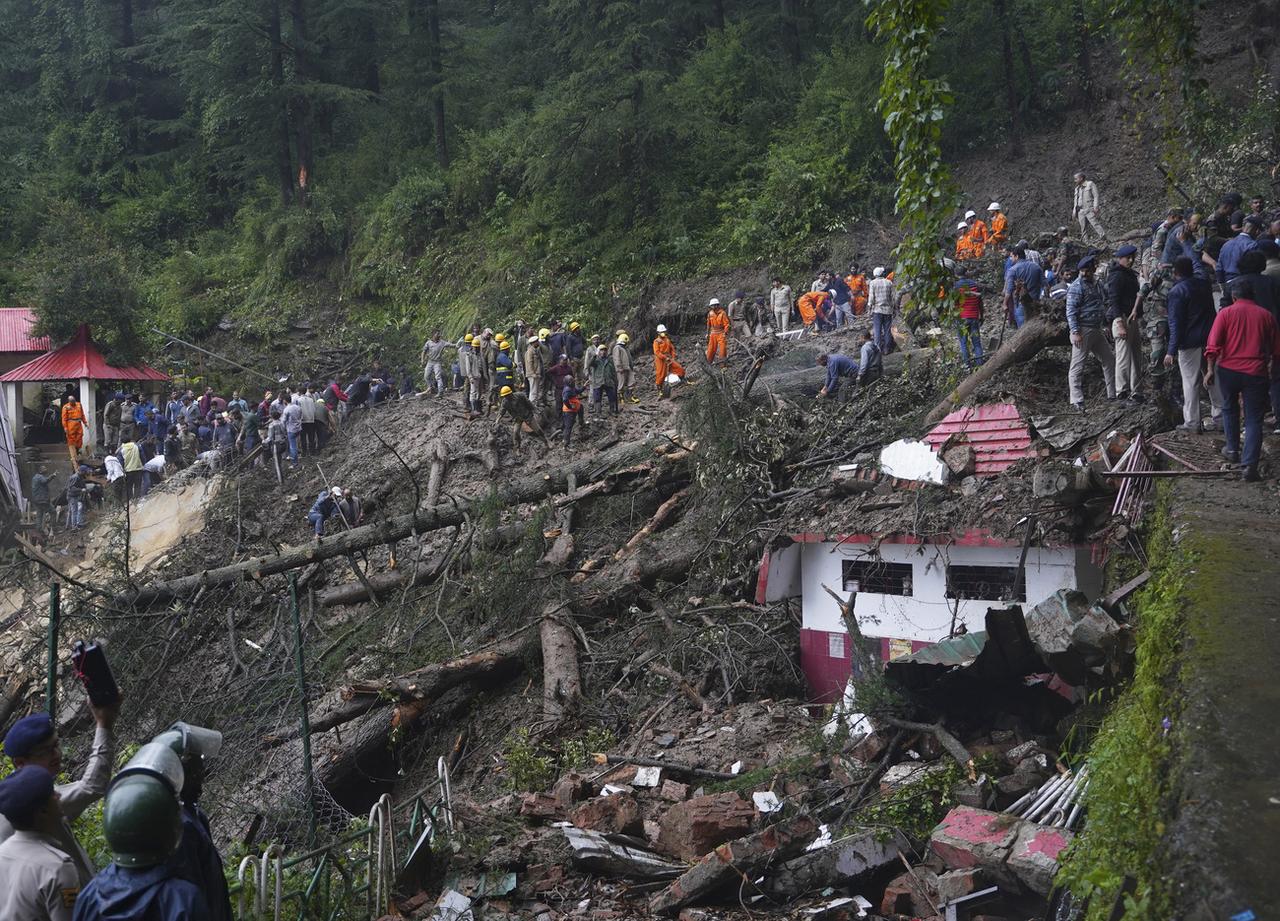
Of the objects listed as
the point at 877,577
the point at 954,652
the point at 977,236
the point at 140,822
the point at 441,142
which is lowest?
the point at 877,577

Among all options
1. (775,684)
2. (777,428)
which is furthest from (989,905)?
(777,428)

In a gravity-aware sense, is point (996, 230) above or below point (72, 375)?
above

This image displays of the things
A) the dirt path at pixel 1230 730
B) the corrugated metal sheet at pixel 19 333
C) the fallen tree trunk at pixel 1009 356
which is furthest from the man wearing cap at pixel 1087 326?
the corrugated metal sheet at pixel 19 333

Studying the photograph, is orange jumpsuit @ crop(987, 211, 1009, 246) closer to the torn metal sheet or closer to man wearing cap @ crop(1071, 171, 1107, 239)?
man wearing cap @ crop(1071, 171, 1107, 239)

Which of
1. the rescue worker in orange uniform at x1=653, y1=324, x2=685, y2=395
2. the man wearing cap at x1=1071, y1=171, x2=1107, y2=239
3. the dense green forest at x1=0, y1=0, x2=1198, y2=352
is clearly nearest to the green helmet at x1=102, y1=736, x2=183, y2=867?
the rescue worker in orange uniform at x1=653, y1=324, x2=685, y2=395

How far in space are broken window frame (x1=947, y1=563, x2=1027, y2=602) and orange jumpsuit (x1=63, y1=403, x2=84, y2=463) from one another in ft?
74.5

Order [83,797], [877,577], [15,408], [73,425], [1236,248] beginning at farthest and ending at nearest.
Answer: [15,408], [73,425], [877,577], [1236,248], [83,797]

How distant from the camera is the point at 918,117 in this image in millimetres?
6668

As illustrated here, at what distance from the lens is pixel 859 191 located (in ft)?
86.3

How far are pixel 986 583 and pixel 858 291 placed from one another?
12.3 m

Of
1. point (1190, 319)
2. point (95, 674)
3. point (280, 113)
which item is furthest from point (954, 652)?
point (280, 113)

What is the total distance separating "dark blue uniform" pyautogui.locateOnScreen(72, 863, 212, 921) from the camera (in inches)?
116

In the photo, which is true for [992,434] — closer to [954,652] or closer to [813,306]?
[954,652]

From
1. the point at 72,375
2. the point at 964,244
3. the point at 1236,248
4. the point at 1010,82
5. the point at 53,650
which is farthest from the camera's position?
the point at 72,375
